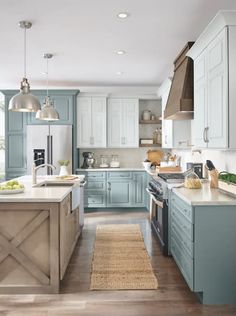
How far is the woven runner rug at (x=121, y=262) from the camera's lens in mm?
3285

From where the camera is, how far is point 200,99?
3.66 metres

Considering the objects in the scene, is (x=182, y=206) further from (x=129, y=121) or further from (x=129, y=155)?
(x=129, y=155)

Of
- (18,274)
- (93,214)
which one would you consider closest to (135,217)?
(93,214)

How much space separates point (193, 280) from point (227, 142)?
3.97 ft

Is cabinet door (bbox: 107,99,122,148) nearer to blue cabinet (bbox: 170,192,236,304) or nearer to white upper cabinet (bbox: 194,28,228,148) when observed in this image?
white upper cabinet (bbox: 194,28,228,148)

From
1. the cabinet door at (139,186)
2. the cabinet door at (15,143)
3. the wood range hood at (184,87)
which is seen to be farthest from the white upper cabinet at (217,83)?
the cabinet door at (15,143)

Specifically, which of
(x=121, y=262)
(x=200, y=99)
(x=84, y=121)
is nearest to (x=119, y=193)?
(x=84, y=121)

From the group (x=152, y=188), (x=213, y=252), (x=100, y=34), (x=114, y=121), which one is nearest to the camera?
(x=213, y=252)

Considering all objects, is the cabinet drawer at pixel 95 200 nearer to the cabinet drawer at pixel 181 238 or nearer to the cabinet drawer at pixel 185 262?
the cabinet drawer at pixel 181 238

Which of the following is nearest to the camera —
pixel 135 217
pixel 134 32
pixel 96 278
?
pixel 96 278

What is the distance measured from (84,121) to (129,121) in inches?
38.5

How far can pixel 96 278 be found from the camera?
3.42 metres

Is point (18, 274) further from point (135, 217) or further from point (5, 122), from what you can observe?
point (5, 122)

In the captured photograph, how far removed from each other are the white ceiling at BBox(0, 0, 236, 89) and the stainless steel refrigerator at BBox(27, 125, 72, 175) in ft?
3.68
